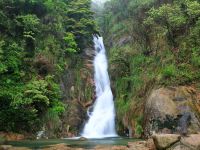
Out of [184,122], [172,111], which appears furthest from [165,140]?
[172,111]

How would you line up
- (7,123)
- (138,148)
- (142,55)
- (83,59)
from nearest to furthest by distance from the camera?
1. (138,148)
2. (7,123)
3. (142,55)
4. (83,59)

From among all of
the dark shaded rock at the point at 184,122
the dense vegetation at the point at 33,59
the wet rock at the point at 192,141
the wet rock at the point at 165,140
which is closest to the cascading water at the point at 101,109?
the dense vegetation at the point at 33,59

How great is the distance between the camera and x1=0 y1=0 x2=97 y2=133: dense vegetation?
25.2 meters

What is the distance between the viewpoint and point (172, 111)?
23.9m

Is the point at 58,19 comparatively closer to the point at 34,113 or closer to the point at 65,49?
the point at 65,49

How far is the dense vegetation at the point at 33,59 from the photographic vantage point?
2525cm

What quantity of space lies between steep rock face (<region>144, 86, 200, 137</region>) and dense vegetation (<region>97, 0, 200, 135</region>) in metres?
1.00

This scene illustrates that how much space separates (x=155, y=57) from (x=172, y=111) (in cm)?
778

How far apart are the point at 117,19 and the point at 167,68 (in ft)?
60.8

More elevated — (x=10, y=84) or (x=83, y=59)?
(x=83, y=59)

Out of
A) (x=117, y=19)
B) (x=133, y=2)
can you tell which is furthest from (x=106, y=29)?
(x=133, y=2)

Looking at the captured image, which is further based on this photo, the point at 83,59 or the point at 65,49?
the point at 83,59

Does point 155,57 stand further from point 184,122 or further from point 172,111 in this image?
point 184,122

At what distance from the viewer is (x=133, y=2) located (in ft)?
131
